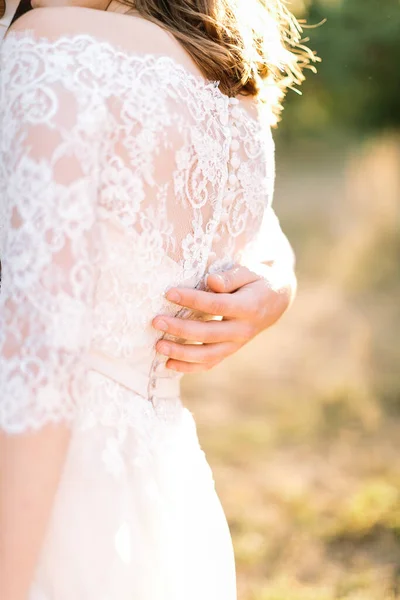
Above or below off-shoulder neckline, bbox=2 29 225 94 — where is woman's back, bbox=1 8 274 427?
below

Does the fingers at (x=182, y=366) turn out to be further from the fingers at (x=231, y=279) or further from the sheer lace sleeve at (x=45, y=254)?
the sheer lace sleeve at (x=45, y=254)

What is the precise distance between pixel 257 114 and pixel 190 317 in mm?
422

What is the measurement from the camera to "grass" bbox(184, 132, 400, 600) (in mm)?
4102

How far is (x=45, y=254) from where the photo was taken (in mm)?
1166

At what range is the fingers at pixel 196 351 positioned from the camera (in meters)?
1.43

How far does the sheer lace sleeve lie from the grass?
9.54 ft

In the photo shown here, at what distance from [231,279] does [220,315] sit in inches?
3.5

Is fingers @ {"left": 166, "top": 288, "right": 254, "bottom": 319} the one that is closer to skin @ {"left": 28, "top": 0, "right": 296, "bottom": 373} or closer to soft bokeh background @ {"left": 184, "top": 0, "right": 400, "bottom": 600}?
skin @ {"left": 28, "top": 0, "right": 296, "bottom": 373}

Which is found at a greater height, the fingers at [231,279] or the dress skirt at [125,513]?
the fingers at [231,279]

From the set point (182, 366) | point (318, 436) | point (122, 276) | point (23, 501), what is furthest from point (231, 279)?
point (318, 436)

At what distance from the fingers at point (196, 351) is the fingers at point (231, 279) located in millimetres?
106

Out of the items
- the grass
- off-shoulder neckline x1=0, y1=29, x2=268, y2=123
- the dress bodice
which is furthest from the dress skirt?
the grass

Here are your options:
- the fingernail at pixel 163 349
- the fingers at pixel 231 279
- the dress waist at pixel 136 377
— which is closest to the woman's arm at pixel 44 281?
the dress waist at pixel 136 377

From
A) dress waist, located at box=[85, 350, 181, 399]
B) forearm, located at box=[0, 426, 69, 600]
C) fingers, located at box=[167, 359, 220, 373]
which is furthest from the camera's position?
fingers, located at box=[167, 359, 220, 373]
